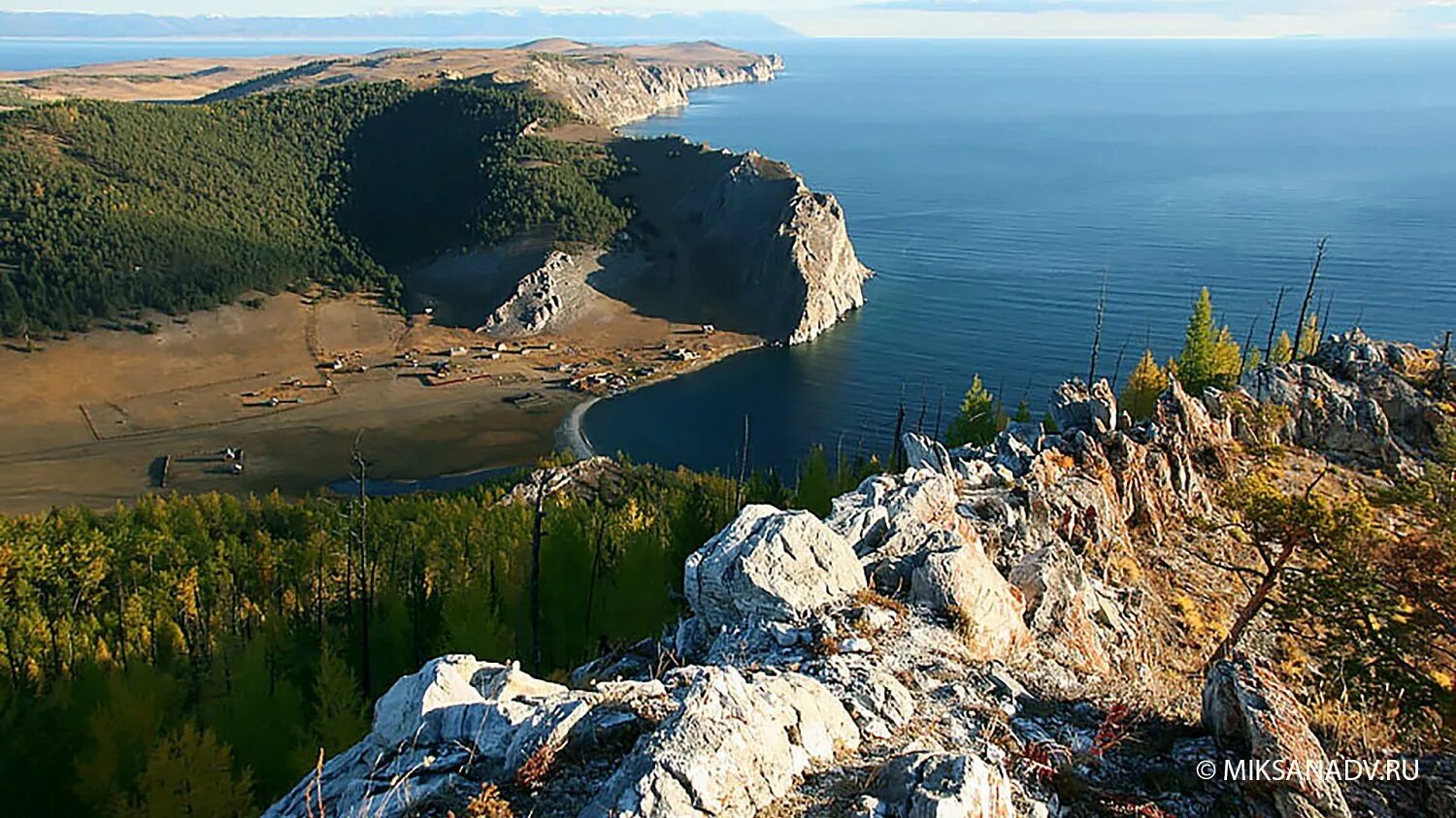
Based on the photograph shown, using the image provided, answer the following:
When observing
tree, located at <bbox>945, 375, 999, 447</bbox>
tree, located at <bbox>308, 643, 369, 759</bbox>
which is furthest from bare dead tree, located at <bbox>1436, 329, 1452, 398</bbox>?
tree, located at <bbox>308, 643, 369, 759</bbox>

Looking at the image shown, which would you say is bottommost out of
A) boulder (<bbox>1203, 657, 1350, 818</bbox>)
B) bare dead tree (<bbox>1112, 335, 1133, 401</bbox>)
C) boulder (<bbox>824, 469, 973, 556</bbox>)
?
bare dead tree (<bbox>1112, 335, 1133, 401</bbox>)

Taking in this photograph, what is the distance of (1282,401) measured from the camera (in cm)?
4366

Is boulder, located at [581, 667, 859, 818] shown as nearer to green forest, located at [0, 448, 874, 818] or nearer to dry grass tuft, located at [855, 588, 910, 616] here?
dry grass tuft, located at [855, 588, 910, 616]

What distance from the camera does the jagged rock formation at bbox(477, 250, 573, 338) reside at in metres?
114

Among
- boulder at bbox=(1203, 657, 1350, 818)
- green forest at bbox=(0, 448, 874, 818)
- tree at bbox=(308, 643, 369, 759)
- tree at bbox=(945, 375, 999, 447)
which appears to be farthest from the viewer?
tree at bbox=(945, 375, 999, 447)

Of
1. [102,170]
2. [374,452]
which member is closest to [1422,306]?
[374,452]

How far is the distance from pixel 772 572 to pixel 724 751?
22.6 feet

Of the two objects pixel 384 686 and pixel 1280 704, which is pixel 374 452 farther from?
pixel 1280 704

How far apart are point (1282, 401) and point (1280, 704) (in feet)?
117

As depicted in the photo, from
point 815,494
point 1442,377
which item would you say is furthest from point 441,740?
point 1442,377

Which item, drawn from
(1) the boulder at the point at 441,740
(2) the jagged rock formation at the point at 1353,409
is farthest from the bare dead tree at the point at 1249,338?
(1) the boulder at the point at 441,740

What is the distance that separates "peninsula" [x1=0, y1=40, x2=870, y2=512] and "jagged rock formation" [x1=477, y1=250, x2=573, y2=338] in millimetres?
275

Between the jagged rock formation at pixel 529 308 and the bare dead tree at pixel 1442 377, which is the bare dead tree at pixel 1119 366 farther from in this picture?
the jagged rock formation at pixel 529 308

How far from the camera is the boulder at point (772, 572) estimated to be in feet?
59.5
